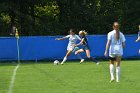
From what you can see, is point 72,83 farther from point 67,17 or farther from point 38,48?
point 67,17

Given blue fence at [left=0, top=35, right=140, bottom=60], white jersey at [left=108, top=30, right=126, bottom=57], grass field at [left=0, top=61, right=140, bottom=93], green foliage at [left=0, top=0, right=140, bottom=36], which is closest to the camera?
grass field at [left=0, top=61, right=140, bottom=93]

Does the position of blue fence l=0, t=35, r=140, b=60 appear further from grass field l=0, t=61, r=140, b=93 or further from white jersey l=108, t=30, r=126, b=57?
white jersey l=108, t=30, r=126, b=57

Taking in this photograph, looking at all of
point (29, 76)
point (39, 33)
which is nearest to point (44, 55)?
point (39, 33)

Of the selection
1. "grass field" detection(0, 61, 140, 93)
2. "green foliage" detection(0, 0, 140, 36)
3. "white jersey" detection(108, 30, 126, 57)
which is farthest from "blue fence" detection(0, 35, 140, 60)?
"white jersey" detection(108, 30, 126, 57)

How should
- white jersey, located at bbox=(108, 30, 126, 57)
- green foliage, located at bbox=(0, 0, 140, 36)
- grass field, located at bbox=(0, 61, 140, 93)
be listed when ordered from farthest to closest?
green foliage, located at bbox=(0, 0, 140, 36), white jersey, located at bbox=(108, 30, 126, 57), grass field, located at bbox=(0, 61, 140, 93)

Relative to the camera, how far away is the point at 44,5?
4506 cm

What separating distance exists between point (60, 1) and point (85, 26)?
2989 mm

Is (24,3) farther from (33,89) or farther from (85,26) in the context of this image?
(33,89)

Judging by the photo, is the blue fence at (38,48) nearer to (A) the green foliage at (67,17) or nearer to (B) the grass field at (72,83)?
(A) the green foliage at (67,17)

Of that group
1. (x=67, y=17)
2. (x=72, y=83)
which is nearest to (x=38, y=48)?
(x=67, y=17)

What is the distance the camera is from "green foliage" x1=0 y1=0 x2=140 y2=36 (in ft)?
140

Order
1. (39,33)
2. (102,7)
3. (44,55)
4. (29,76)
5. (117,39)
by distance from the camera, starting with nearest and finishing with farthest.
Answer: (117,39) < (29,76) < (44,55) < (39,33) < (102,7)

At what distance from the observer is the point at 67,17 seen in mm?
43812

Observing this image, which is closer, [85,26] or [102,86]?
[102,86]
